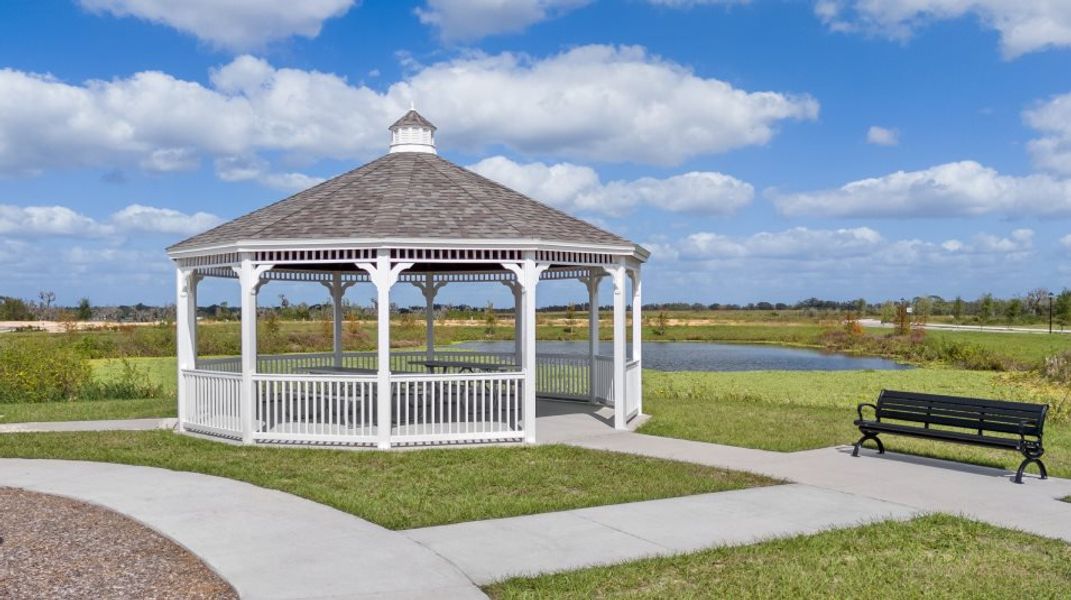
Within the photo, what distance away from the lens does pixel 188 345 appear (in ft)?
43.5

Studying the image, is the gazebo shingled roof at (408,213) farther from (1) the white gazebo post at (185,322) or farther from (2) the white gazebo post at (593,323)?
(2) the white gazebo post at (593,323)

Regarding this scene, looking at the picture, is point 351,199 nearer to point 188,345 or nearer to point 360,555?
point 188,345

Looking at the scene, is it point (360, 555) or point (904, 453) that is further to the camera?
point (904, 453)

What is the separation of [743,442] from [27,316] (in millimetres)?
61082

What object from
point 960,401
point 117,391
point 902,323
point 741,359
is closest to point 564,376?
point 960,401

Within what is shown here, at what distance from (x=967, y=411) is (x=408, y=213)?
24.7ft

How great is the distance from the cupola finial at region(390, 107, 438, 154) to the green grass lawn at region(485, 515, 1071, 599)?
35.1 ft

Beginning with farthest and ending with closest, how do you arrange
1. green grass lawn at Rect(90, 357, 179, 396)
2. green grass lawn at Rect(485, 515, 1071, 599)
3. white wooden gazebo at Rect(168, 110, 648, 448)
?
green grass lawn at Rect(90, 357, 179, 396), white wooden gazebo at Rect(168, 110, 648, 448), green grass lawn at Rect(485, 515, 1071, 599)

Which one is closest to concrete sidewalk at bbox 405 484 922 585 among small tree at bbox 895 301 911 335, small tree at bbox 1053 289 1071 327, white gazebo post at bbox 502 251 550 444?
white gazebo post at bbox 502 251 550 444

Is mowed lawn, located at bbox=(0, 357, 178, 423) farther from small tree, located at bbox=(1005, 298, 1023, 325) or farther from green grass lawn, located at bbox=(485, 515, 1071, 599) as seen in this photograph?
small tree, located at bbox=(1005, 298, 1023, 325)

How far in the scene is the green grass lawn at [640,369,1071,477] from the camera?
1148 cm

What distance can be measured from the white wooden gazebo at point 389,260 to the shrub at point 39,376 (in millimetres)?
7072

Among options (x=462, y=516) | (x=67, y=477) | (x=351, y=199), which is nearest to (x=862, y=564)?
(x=462, y=516)

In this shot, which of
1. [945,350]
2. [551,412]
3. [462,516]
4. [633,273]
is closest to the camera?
[462,516]
